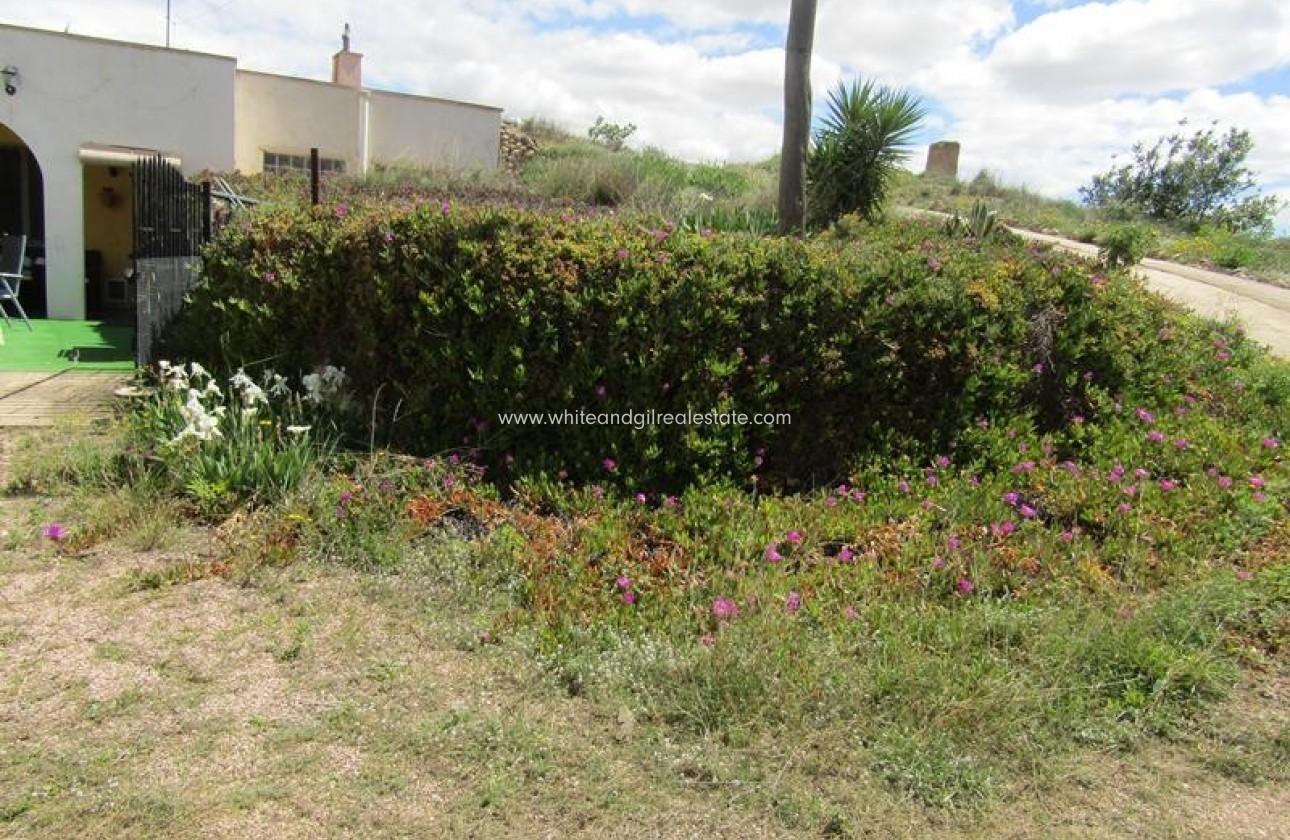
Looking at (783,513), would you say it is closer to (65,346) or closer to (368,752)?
(368,752)

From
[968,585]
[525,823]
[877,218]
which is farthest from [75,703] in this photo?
[877,218]

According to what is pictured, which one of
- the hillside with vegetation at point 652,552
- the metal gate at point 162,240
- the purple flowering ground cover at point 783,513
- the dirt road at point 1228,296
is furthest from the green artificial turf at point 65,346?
the dirt road at point 1228,296

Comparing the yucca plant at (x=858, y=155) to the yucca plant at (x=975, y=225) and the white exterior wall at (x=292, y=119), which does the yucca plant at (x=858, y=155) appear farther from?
the white exterior wall at (x=292, y=119)

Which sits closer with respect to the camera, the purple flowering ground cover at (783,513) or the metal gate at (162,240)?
the purple flowering ground cover at (783,513)

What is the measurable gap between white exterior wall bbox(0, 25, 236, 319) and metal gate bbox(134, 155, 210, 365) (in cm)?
Result: 601

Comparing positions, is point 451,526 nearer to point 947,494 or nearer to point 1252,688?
point 947,494

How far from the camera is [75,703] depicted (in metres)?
3.10

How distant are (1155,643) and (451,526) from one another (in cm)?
310

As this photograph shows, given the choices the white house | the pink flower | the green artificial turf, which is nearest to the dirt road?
the pink flower

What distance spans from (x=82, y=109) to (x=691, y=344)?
11.5 metres

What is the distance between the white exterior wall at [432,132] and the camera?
54.3ft

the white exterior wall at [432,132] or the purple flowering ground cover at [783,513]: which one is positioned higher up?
the white exterior wall at [432,132]

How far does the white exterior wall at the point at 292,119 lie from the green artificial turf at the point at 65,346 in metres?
4.28

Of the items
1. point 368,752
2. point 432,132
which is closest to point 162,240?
point 368,752
